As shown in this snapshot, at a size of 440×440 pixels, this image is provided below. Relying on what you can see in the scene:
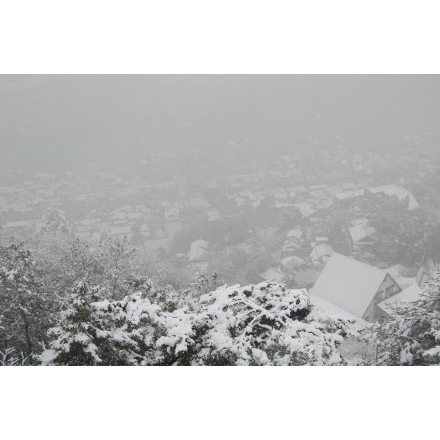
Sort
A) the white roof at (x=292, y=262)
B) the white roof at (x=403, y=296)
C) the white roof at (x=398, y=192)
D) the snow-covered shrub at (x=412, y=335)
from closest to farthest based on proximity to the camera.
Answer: the snow-covered shrub at (x=412, y=335) → the white roof at (x=403, y=296) → the white roof at (x=292, y=262) → the white roof at (x=398, y=192)

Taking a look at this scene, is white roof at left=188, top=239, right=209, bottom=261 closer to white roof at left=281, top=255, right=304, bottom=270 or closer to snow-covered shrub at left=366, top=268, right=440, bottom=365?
white roof at left=281, top=255, right=304, bottom=270

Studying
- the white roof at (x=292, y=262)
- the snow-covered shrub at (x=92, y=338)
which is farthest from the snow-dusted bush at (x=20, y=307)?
the white roof at (x=292, y=262)

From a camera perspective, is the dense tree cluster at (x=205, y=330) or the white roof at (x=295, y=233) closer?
the dense tree cluster at (x=205, y=330)

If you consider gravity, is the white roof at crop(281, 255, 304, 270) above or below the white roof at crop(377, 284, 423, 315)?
above

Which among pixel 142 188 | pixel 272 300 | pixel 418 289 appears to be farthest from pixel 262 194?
pixel 272 300

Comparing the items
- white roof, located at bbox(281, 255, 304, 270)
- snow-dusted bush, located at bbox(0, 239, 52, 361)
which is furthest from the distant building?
snow-dusted bush, located at bbox(0, 239, 52, 361)

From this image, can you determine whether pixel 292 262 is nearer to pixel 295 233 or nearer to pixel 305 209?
pixel 295 233

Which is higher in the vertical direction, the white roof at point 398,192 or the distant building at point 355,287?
the white roof at point 398,192

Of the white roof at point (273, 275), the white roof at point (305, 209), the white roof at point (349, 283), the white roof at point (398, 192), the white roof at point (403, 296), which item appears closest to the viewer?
the white roof at point (403, 296)

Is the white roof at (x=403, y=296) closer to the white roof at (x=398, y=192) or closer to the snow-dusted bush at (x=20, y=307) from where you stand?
the white roof at (x=398, y=192)
